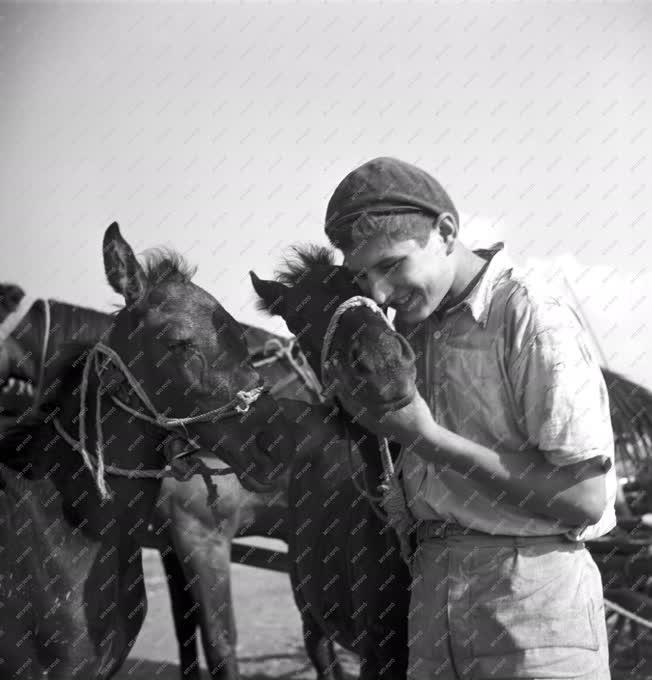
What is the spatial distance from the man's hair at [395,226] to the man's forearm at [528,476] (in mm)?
509

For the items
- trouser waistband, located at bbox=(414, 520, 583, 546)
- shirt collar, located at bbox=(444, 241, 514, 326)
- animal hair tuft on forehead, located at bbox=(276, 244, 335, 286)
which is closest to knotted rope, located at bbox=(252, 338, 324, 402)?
animal hair tuft on forehead, located at bbox=(276, 244, 335, 286)

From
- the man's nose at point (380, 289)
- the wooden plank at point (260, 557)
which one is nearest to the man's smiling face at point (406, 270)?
the man's nose at point (380, 289)

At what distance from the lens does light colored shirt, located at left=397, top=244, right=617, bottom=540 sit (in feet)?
5.90

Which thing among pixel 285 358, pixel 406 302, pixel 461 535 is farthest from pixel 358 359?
pixel 285 358

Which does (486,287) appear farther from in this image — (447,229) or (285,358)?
(285,358)

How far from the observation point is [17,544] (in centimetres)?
279

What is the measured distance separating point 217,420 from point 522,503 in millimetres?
1279

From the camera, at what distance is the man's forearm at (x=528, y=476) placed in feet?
5.94

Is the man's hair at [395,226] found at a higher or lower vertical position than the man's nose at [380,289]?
higher

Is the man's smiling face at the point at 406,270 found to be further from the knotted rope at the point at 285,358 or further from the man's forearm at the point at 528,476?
the knotted rope at the point at 285,358

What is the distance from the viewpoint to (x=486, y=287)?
6.73 ft

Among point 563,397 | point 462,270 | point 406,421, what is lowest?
point 563,397

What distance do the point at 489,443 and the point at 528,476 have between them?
7.2 inches

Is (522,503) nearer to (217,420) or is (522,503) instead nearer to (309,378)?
(217,420)
